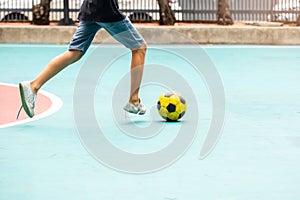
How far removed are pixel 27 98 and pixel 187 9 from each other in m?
13.6

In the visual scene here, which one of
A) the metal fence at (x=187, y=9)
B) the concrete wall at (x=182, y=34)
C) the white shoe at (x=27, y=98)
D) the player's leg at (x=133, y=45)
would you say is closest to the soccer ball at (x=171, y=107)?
the player's leg at (x=133, y=45)

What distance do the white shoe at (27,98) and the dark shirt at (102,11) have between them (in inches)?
34.7

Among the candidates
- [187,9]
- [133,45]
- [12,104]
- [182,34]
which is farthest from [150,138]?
[187,9]

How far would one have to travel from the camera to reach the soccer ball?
880cm

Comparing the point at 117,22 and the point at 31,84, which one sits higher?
the point at 117,22

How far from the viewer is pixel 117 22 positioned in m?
8.73

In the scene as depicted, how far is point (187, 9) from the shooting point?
71.9ft

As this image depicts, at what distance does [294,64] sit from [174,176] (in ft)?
29.4

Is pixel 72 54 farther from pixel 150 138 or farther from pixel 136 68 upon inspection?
pixel 150 138

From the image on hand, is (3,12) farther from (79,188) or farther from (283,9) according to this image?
(79,188)

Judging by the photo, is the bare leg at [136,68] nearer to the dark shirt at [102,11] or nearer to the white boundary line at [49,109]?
the dark shirt at [102,11]

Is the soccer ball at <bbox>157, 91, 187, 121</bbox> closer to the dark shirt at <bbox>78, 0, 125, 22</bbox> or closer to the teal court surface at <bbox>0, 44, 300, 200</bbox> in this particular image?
the teal court surface at <bbox>0, 44, 300, 200</bbox>

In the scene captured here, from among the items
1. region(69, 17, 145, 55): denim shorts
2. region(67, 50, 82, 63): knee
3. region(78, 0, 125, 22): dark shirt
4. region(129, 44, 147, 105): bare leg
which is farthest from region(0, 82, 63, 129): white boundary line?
region(78, 0, 125, 22): dark shirt

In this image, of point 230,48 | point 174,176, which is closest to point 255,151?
point 174,176
